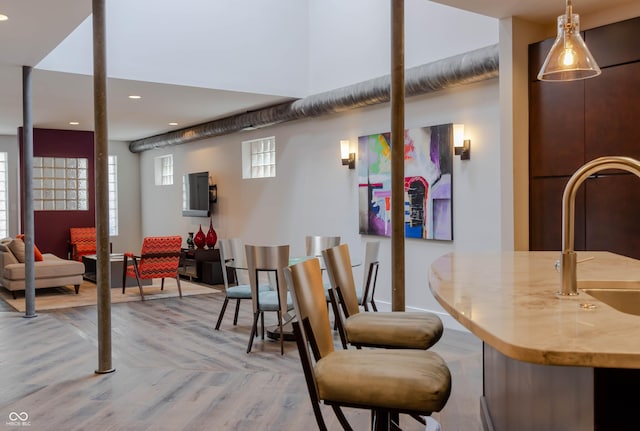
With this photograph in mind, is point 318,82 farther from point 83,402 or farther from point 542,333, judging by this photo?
point 542,333

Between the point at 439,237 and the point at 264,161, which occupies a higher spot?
the point at 264,161

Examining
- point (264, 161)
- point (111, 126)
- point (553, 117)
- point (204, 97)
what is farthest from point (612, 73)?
point (111, 126)

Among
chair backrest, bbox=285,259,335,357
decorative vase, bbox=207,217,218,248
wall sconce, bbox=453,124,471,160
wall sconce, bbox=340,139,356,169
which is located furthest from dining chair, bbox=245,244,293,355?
decorative vase, bbox=207,217,218,248

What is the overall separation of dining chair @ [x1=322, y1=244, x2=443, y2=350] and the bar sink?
0.66m

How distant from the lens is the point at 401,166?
4.16m

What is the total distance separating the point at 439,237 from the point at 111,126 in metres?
7.30

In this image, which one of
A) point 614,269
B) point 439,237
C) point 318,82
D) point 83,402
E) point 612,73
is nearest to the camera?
point 614,269

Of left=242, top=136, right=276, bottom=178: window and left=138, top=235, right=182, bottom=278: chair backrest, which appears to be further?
left=242, top=136, right=276, bottom=178: window

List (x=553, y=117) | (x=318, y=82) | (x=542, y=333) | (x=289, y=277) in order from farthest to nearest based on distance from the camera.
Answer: (x=318, y=82) < (x=553, y=117) < (x=289, y=277) < (x=542, y=333)

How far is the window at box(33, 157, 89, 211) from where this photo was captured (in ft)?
38.1

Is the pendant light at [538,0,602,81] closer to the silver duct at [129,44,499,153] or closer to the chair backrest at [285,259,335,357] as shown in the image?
the chair backrest at [285,259,335,357]

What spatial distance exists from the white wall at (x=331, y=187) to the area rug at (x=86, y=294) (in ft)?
4.25

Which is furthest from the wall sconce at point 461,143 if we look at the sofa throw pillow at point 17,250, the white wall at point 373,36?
the sofa throw pillow at point 17,250

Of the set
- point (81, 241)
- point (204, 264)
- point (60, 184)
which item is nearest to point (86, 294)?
point (204, 264)
